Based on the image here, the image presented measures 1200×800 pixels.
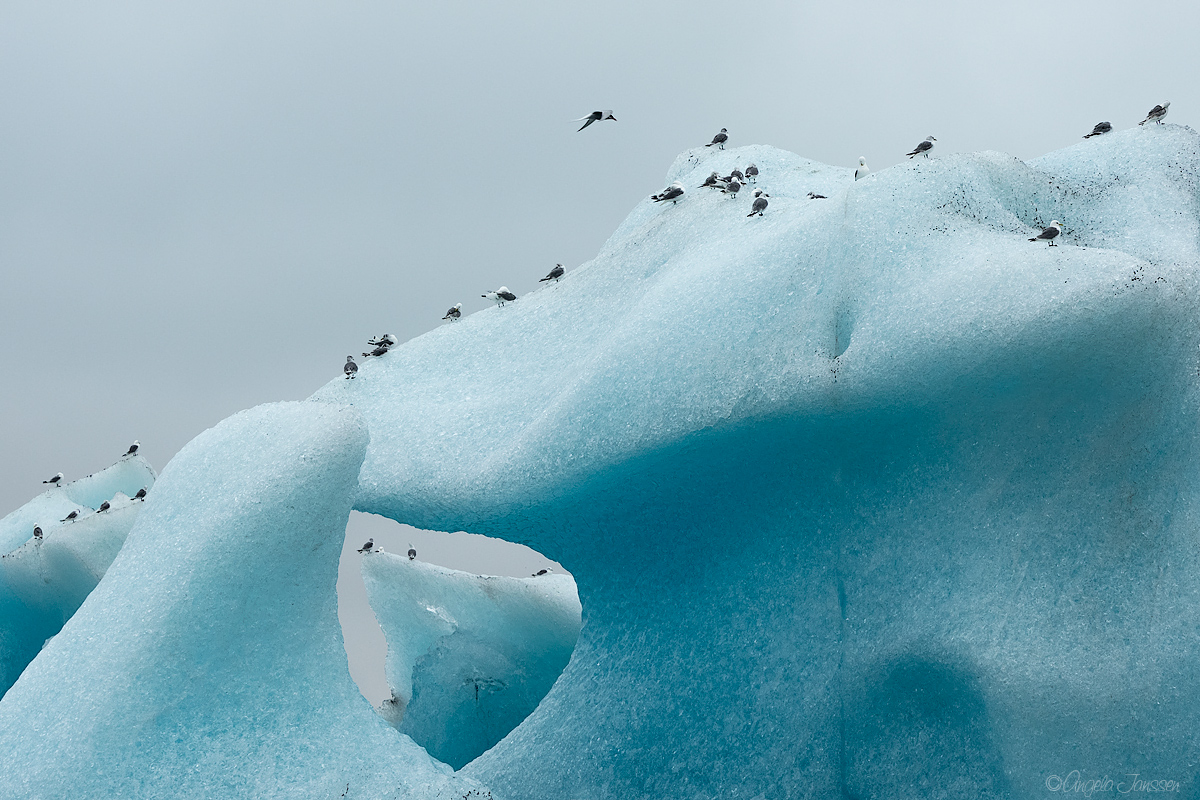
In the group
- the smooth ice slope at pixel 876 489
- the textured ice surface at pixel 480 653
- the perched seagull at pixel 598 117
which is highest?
the perched seagull at pixel 598 117

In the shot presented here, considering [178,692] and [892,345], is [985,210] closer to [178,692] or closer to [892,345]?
[892,345]

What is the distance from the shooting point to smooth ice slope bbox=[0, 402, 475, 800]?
659cm

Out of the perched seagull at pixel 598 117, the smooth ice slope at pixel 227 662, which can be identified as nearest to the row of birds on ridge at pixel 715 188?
the perched seagull at pixel 598 117

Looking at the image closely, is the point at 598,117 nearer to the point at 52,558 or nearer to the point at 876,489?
the point at 876,489

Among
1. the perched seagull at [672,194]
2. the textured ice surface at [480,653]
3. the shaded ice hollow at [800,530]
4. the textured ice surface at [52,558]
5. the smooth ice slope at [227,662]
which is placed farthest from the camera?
the textured ice surface at [52,558]

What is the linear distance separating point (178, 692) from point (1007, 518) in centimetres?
571

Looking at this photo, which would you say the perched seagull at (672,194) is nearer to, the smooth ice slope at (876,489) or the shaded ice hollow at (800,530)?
the smooth ice slope at (876,489)

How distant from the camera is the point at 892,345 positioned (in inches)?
269

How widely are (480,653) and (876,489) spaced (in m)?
7.60

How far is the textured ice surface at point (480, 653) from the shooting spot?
525 inches

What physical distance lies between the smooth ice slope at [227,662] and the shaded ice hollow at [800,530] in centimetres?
2

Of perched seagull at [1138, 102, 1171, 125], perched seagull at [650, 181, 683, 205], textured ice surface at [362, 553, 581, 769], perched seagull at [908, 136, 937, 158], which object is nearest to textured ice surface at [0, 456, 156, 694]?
textured ice surface at [362, 553, 581, 769]

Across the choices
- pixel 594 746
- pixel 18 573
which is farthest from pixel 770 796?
pixel 18 573

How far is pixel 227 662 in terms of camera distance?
700 cm
